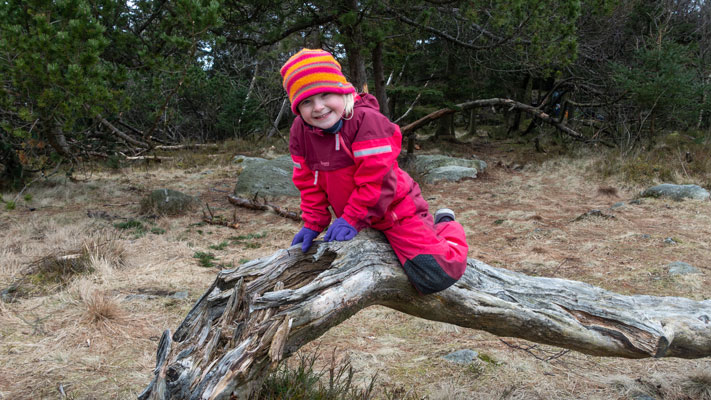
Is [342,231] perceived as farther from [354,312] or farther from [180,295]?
[180,295]

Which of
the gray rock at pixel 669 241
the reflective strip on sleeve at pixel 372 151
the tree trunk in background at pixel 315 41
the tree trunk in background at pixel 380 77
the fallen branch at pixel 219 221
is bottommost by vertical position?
the gray rock at pixel 669 241

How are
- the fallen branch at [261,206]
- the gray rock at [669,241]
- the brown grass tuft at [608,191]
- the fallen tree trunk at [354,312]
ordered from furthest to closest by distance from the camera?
the brown grass tuft at [608,191]
the fallen branch at [261,206]
the gray rock at [669,241]
the fallen tree trunk at [354,312]

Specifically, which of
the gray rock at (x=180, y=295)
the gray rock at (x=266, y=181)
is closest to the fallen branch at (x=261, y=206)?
the gray rock at (x=266, y=181)

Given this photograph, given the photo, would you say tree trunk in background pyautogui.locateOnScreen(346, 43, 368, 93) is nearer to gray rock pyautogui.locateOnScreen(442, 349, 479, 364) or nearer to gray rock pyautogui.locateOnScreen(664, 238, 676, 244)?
gray rock pyautogui.locateOnScreen(664, 238, 676, 244)

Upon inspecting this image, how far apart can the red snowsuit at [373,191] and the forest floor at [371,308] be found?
0.88 meters

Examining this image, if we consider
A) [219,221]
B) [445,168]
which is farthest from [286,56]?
[219,221]

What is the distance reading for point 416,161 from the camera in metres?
12.3

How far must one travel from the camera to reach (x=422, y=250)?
245 cm

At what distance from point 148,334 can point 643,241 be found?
595cm

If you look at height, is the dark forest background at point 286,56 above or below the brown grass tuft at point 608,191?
above

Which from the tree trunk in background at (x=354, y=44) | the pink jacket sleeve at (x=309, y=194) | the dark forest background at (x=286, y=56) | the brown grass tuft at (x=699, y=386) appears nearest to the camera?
the pink jacket sleeve at (x=309, y=194)

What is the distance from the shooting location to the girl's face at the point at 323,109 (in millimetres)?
2322

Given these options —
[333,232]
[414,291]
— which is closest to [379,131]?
[333,232]

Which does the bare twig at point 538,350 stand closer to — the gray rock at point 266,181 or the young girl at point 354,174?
the young girl at point 354,174
